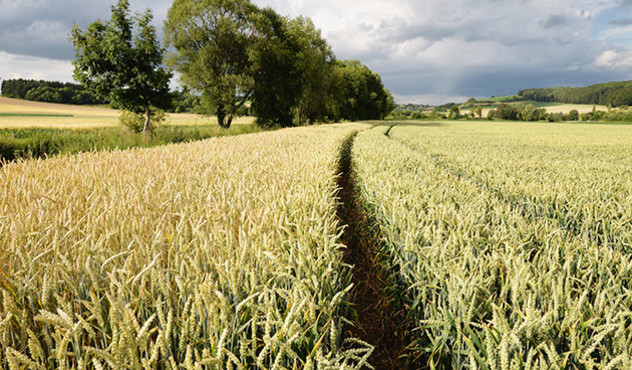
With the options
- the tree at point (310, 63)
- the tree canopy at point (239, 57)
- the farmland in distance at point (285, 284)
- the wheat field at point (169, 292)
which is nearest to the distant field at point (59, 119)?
the tree canopy at point (239, 57)

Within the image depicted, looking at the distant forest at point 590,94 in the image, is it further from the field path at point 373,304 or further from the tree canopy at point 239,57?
the field path at point 373,304

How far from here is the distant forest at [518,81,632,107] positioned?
111312 millimetres

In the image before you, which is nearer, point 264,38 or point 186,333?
point 186,333

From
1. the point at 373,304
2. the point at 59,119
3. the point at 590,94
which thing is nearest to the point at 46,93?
the point at 59,119

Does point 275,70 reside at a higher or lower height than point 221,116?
higher

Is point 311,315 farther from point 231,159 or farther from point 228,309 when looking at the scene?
point 231,159

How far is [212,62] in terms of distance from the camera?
26.5 metres

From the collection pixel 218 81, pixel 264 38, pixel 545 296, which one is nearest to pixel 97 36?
pixel 218 81

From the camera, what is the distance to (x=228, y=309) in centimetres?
127

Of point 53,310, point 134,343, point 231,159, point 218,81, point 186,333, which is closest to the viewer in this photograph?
point 134,343

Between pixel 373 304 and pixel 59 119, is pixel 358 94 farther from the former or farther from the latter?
pixel 373 304

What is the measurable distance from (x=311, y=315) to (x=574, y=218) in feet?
11.1

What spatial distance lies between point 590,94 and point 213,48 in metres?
161

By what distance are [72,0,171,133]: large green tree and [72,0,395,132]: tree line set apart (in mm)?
49
